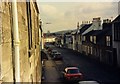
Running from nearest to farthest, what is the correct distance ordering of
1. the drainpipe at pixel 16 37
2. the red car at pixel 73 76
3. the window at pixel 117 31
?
the drainpipe at pixel 16 37
the red car at pixel 73 76
the window at pixel 117 31

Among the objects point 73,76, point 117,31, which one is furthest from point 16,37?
→ point 117,31

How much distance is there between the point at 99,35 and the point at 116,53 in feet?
37.7

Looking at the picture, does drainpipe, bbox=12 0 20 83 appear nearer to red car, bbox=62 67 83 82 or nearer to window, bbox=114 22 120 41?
red car, bbox=62 67 83 82

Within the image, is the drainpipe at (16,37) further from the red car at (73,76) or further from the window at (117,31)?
the window at (117,31)

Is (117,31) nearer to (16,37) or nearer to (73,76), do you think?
(73,76)

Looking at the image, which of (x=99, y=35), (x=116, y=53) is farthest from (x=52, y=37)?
(x=116, y=53)

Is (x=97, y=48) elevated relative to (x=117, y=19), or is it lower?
lower

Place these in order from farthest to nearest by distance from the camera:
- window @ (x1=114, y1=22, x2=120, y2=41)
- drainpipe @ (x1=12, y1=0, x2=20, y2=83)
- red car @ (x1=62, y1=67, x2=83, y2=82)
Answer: window @ (x1=114, y1=22, x2=120, y2=41)
red car @ (x1=62, y1=67, x2=83, y2=82)
drainpipe @ (x1=12, y1=0, x2=20, y2=83)

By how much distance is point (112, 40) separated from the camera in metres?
46.1

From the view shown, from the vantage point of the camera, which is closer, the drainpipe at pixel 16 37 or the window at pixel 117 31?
the drainpipe at pixel 16 37

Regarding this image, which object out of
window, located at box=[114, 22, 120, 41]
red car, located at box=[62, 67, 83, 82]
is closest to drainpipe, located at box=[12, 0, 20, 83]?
red car, located at box=[62, 67, 83, 82]

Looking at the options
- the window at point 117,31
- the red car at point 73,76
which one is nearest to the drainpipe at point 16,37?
the red car at point 73,76

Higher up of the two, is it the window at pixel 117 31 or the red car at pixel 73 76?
the window at pixel 117 31

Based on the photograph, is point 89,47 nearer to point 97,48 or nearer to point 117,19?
point 97,48
